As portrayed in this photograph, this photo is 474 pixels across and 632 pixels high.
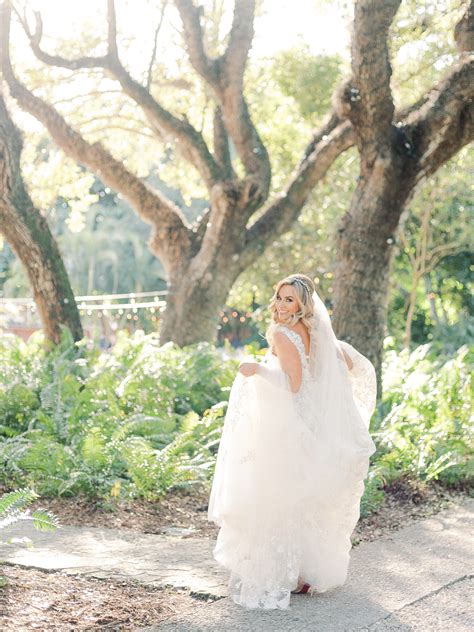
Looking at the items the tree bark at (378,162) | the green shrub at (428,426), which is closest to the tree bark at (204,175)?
the green shrub at (428,426)

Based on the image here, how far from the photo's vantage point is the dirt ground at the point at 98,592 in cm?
482

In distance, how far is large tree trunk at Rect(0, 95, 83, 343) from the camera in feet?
42.1

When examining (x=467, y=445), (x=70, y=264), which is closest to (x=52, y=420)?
(x=467, y=445)

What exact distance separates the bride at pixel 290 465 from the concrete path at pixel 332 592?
192mm

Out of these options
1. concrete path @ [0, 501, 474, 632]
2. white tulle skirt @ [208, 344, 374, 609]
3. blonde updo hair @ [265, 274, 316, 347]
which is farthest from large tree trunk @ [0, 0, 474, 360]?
white tulle skirt @ [208, 344, 374, 609]

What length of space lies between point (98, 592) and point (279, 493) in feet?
3.60

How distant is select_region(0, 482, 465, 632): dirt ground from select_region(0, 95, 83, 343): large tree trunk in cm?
605

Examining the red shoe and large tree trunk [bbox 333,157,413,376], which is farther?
large tree trunk [bbox 333,157,413,376]

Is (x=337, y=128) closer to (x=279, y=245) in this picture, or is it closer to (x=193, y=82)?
(x=193, y=82)

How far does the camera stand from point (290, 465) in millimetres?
5387

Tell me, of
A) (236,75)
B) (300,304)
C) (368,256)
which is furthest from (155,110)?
(300,304)

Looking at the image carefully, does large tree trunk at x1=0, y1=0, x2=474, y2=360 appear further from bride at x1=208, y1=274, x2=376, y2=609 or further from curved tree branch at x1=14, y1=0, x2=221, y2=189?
bride at x1=208, y1=274, x2=376, y2=609

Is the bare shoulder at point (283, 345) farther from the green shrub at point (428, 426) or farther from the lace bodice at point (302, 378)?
the green shrub at point (428, 426)

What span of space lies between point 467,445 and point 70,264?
39.8 m
